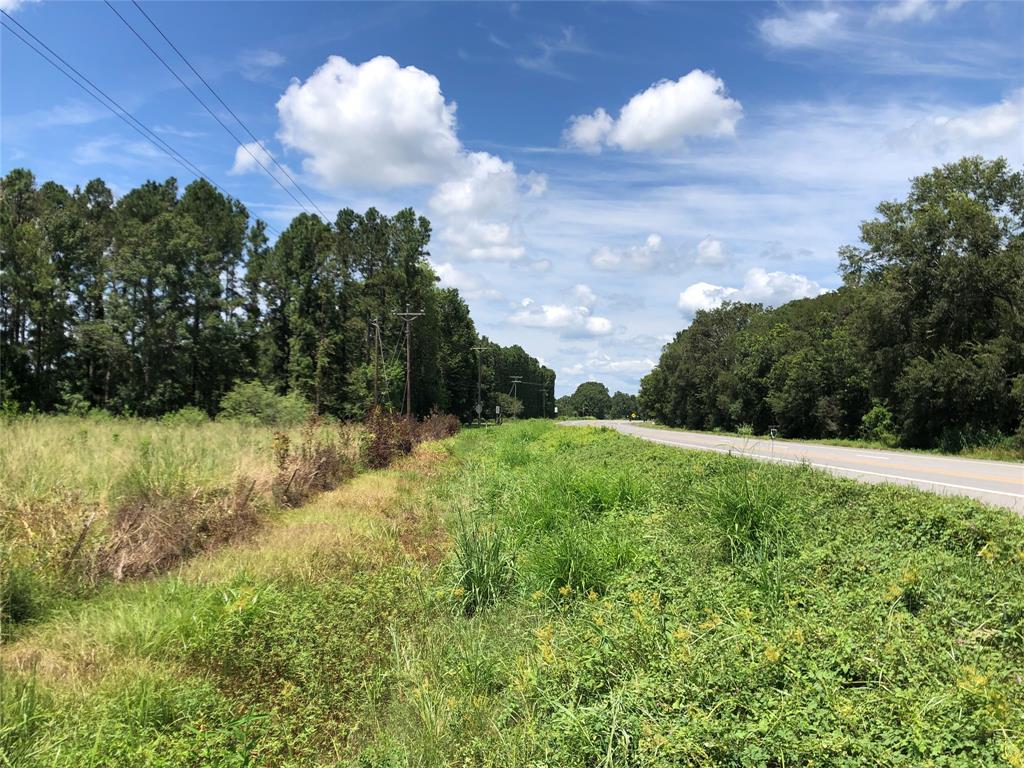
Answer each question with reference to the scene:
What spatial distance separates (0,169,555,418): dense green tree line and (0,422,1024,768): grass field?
3372cm

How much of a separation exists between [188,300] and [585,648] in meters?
49.0

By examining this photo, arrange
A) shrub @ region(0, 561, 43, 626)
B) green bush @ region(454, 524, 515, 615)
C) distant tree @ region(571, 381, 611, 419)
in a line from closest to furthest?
1. shrub @ region(0, 561, 43, 626)
2. green bush @ region(454, 524, 515, 615)
3. distant tree @ region(571, 381, 611, 419)

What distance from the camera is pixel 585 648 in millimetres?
4121

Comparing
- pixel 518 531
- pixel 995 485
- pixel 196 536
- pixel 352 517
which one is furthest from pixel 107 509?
pixel 995 485

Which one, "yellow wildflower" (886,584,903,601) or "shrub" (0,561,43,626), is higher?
"yellow wildflower" (886,584,903,601)

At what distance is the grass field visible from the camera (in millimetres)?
3066

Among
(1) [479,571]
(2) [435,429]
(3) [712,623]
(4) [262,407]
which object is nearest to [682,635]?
(3) [712,623]

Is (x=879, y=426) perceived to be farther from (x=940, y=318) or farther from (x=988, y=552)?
(x=988, y=552)

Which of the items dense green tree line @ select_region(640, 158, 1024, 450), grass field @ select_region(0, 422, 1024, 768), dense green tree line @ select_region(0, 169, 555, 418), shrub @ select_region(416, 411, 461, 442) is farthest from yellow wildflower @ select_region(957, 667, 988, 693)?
dense green tree line @ select_region(0, 169, 555, 418)

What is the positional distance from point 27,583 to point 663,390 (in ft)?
258

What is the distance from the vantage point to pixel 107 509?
289 inches

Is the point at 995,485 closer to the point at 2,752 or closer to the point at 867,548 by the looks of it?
the point at 867,548

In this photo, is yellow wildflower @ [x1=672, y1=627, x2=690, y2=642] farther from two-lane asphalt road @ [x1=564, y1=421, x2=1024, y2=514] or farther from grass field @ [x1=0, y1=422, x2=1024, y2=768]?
two-lane asphalt road @ [x1=564, y1=421, x2=1024, y2=514]

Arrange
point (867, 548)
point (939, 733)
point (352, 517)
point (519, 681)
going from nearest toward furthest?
point (939, 733) < point (519, 681) < point (867, 548) < point (352, 517)
